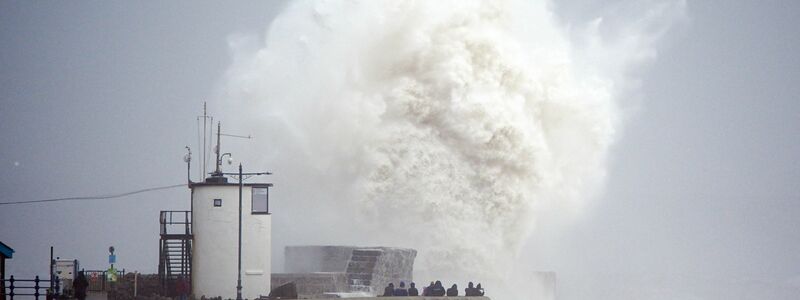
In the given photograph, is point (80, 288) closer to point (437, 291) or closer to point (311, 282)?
point (311, 282)

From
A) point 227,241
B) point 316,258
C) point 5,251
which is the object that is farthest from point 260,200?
point 316,258

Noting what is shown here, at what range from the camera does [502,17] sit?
65750mm

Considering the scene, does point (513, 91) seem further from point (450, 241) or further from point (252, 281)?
point (252, 281)

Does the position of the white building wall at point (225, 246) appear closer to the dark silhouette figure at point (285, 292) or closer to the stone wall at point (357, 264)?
the dark silhouette figure at point (285, 292)

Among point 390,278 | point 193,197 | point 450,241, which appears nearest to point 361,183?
point 450,241

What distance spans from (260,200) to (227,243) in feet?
6.01

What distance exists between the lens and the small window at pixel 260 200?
1795 inches

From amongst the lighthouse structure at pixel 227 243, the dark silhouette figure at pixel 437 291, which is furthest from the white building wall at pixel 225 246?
the dark silhouette figure at pixel 437 291

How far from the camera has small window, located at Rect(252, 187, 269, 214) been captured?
45.6m

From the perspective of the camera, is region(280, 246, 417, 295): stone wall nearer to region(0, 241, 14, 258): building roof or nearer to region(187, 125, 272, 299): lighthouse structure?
region(187, 125, 272, 299): lighthouse structure

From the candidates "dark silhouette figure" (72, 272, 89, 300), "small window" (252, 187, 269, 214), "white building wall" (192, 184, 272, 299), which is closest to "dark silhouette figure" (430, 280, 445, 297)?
"white building wall" (192, 184, 272, 299)

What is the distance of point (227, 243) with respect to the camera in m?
44.9

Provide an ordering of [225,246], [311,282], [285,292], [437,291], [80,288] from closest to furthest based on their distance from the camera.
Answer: [80,288] → [285,292] → [225,246] → [437,291] → [311,282]

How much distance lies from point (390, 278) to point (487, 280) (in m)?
10.9
